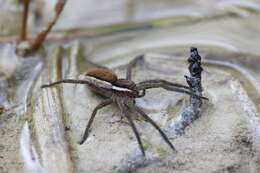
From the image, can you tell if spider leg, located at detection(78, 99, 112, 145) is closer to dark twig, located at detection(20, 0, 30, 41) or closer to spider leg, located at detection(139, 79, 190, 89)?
spider leg, located at detection(139, 79, 190, 89)

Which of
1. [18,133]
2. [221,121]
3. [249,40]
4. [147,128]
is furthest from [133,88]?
[249,40]

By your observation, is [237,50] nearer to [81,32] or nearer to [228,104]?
[228,104]

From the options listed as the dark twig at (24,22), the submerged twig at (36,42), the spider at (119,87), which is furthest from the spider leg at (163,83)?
the dark twig at (24,22)

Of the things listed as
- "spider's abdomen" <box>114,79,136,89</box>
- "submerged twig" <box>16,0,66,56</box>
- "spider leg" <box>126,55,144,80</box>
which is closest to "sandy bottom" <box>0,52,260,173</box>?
"spider's abdomen" <box>114,79,136,89</box>

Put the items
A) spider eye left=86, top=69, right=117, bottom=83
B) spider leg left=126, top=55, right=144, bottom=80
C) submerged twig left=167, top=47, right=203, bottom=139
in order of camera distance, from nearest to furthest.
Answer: submerged twig left=167, top=47, right=203, bottom=139 < spider eye left=86, top=69, right=117, bottom=83 < spider leg left=126, top=55, right=144, bottom=80

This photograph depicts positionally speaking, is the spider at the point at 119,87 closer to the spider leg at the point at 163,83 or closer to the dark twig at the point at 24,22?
the spider leg at the point at 163,83

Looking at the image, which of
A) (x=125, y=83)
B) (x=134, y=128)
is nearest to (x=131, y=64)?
(x=125, y=83)
